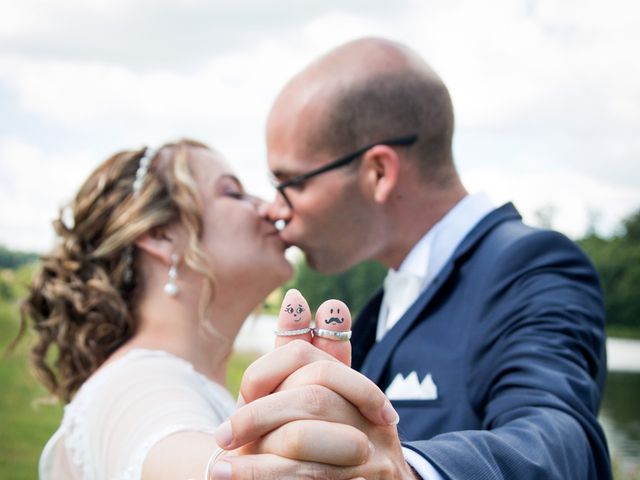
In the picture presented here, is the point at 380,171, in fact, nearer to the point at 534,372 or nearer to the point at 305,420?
the point at 534,372

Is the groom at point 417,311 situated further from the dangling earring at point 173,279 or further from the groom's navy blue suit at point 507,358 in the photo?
the dangling earring at point 173,279

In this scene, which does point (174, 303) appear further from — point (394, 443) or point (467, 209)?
point (394, 443)

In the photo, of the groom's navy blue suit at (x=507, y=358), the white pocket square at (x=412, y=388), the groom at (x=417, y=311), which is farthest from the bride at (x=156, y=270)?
the groom's navy blue suit at (x=507, y=358)

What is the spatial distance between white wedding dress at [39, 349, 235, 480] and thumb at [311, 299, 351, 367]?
118 centimetres

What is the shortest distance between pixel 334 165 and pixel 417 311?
4.42 feet

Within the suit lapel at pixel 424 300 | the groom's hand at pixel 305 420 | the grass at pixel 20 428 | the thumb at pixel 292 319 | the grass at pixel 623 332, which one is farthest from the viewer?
the grass at pixel 623 332

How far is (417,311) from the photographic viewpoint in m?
3.57

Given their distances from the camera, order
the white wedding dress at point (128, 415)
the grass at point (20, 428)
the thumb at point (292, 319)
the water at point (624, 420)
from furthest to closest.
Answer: the water at point (624, 420), the grass at point (20, 428), the white wedding dress at point (128, 415), the thumb at point (292, 319)

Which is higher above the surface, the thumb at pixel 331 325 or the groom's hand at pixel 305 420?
the thumb at pixel 331 325

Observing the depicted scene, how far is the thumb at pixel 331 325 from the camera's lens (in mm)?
1781

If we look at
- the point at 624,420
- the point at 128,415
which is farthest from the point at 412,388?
the point at 624,420

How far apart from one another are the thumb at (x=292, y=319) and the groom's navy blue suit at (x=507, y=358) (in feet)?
1.69

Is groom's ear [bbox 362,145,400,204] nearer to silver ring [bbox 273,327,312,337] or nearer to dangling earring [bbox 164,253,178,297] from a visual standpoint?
dangling earring [bbox 164,253,178,297]

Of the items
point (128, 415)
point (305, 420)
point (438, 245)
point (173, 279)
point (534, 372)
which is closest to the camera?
point (305, 420)
